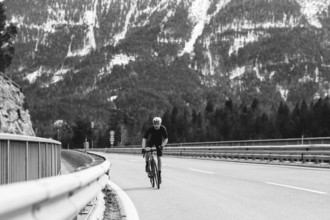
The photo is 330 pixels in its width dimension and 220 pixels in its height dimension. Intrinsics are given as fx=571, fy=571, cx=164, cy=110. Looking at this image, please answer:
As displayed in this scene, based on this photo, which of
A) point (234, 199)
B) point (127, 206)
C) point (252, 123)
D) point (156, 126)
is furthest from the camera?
point (252, 123)

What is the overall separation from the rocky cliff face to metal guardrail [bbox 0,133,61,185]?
40.4 metres

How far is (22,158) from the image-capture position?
886cm

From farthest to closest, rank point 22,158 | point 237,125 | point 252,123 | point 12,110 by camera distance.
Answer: point 237,125 → point 252,123 → point 12,110 → point 22,158

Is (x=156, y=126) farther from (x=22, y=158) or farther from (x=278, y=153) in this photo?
(x=278, y=153)

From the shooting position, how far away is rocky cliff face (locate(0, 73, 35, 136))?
178ft

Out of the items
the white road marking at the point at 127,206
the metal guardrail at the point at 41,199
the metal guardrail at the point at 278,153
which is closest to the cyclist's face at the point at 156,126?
the white road marking at the point at 127,206

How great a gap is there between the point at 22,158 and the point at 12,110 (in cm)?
5227

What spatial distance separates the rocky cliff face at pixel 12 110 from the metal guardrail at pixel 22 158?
132 feet

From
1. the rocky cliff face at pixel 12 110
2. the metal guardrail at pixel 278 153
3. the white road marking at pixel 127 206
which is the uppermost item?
the rocky cliff face at pixel 12 110

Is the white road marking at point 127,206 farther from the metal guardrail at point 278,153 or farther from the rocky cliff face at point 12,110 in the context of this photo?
the rocky cliff face at point 12,110

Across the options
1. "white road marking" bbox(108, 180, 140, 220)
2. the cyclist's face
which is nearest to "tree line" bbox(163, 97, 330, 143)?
the cyclist's face

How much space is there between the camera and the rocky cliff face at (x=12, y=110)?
5427cm

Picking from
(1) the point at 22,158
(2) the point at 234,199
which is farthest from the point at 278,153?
(1) the point at 22,158

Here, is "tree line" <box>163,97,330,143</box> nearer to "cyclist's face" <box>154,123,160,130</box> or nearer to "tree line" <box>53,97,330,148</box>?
"tree line" <box>53,97,330,148</box>
